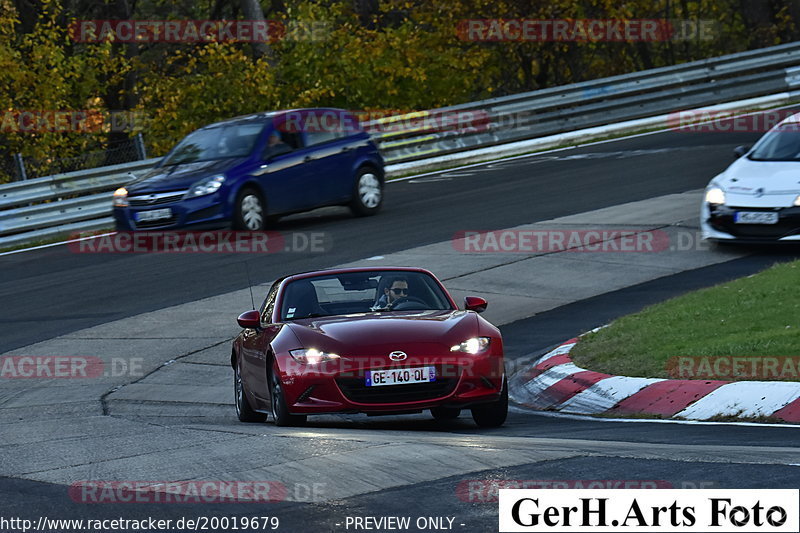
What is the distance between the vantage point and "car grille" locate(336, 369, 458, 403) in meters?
9.32

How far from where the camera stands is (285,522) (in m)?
6.11

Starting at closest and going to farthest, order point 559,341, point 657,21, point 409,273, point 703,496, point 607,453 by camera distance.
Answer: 1. point 703,496
2. point 607,453
3. point 409,273
4. point 559,341
5. point 657,21

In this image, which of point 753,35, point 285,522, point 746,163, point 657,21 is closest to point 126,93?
point 657,21

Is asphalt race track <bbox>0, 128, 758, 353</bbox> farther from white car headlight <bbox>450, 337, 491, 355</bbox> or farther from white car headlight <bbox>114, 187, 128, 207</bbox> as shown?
white car headlight <bbox>450, 337, 491, 355</bbox>

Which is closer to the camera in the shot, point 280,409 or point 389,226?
point 280,409

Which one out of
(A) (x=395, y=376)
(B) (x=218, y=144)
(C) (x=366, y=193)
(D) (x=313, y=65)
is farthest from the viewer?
(D) (x=313, y=65)

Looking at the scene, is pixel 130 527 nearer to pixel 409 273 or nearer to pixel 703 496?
pixel 703 496

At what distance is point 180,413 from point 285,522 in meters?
5.39

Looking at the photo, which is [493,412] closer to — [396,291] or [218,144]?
[396,291]

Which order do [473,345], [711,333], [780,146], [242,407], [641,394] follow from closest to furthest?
1. [473,345]
2. [641,394]
3. [242,407]
4. [711,333]
5. [780,146]

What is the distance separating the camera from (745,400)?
369 inches

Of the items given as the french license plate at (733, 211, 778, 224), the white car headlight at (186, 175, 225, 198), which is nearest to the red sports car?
the french license plate at (733, 211, 778, 224)

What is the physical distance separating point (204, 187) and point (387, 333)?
430 inches

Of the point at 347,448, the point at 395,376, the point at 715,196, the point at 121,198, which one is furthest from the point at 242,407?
the point at 121,198
